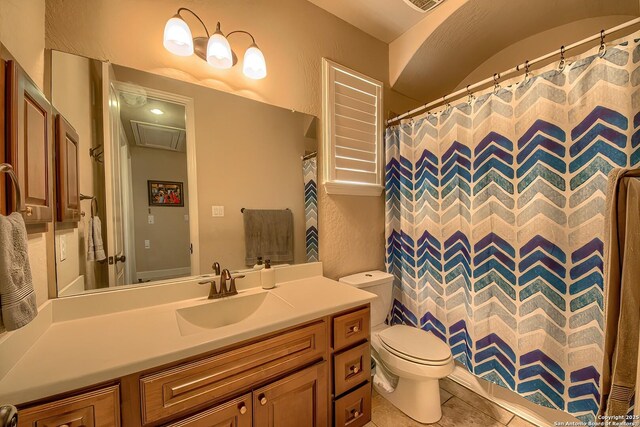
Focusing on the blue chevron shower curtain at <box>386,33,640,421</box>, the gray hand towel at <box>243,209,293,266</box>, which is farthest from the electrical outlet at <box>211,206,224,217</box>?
the blue chevron shower curtain at <box>386,33,640,421</box>

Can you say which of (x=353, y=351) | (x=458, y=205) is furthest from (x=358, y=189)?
(x=353, y=351)

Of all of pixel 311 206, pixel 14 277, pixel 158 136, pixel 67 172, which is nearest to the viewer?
pixel 14 277

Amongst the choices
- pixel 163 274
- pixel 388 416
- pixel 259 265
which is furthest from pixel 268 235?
pixel 388 416

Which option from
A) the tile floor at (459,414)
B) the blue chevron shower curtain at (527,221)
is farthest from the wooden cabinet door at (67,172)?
the blue chevron shower curtain at (527,221)

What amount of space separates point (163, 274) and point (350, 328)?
995mm

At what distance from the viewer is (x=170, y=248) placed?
1.25 m

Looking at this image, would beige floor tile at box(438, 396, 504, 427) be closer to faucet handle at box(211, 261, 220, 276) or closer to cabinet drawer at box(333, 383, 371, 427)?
cabinet drawer at box(333, 383, 371, 427)

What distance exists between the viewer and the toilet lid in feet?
4.45

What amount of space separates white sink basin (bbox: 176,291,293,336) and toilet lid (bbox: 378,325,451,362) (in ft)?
2.48

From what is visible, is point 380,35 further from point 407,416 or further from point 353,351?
point 407,416

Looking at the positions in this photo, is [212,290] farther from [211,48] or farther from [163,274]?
[211,48]

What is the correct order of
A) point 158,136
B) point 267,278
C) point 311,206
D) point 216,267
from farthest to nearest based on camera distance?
point 311,206
point 267,278
point 216,267
point 158,136

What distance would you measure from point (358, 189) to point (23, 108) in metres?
1.68

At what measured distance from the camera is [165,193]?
4.01 feet
